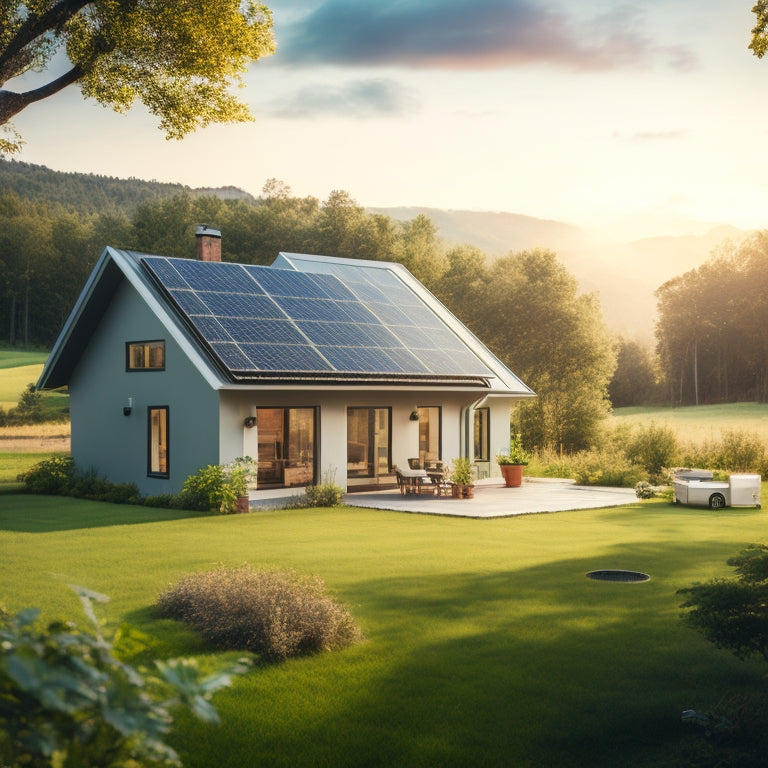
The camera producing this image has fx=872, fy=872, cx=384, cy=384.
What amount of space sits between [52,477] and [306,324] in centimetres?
765

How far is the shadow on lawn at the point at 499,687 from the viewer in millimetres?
5707

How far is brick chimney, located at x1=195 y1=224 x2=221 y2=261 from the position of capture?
24.8 meters

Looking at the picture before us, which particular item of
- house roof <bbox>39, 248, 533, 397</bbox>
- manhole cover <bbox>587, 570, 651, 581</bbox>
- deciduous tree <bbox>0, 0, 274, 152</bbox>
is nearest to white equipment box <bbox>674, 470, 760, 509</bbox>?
house roof <bbox>39, 248, 533, 397</bbox>

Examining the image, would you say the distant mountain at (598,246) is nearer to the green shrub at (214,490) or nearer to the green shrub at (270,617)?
the green shrub at (214,490)

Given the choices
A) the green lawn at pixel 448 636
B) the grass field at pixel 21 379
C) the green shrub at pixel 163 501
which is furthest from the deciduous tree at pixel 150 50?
the grass field at pixel 21 379

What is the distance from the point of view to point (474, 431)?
25.8 m

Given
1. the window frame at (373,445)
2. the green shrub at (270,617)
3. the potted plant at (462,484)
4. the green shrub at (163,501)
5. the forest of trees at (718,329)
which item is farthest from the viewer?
the forest of trees at (718,329)

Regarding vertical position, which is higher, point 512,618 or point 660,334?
point 660,334

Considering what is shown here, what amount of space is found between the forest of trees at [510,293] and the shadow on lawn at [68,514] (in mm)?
21387

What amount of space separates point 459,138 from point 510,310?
1542cm

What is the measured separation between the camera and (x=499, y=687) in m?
6.85

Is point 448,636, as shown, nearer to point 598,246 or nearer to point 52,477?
point 52,477

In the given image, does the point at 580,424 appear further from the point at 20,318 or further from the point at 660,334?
the point at 20,318

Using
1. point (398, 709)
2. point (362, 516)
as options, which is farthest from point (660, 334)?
point (398, 709)
